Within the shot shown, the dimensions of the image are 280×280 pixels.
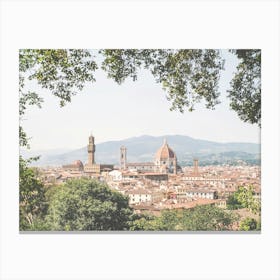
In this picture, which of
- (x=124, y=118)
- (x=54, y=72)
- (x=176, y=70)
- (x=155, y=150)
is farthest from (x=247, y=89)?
(x=54, y=72)

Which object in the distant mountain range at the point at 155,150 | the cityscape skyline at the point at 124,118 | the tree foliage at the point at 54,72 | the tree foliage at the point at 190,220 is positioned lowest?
the tree foliage at the point at 190,220

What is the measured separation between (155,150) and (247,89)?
1.15 m

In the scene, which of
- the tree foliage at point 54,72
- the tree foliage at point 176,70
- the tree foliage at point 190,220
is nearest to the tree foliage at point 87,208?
the tree foliage at point 190,220

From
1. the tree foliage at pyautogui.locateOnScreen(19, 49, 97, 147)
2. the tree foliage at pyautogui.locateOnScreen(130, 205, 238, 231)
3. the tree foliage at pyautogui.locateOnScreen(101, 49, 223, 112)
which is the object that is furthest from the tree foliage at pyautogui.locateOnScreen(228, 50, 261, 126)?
the tree foliage at pyautogui.locateOnScreen(19, 49, 97, 147)

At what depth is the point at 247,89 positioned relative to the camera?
5809 mm

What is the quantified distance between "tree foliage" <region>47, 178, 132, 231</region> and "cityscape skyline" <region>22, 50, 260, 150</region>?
477mm

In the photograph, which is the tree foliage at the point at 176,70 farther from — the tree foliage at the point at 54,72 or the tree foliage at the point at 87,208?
the tree foliage at the point at 87,208

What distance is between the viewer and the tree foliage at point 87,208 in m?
5.86

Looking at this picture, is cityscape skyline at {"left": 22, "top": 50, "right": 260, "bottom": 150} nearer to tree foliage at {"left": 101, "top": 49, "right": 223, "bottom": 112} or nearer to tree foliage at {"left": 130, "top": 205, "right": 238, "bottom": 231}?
tree foliage at {"left": 101, "top": 49, "right": 223, "bottom": 112}

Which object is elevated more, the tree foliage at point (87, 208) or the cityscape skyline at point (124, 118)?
the cityscape skyline at point (124, 118)

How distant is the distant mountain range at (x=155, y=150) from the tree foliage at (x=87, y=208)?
296 mm

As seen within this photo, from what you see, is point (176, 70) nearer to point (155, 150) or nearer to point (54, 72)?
point (155, 150)
